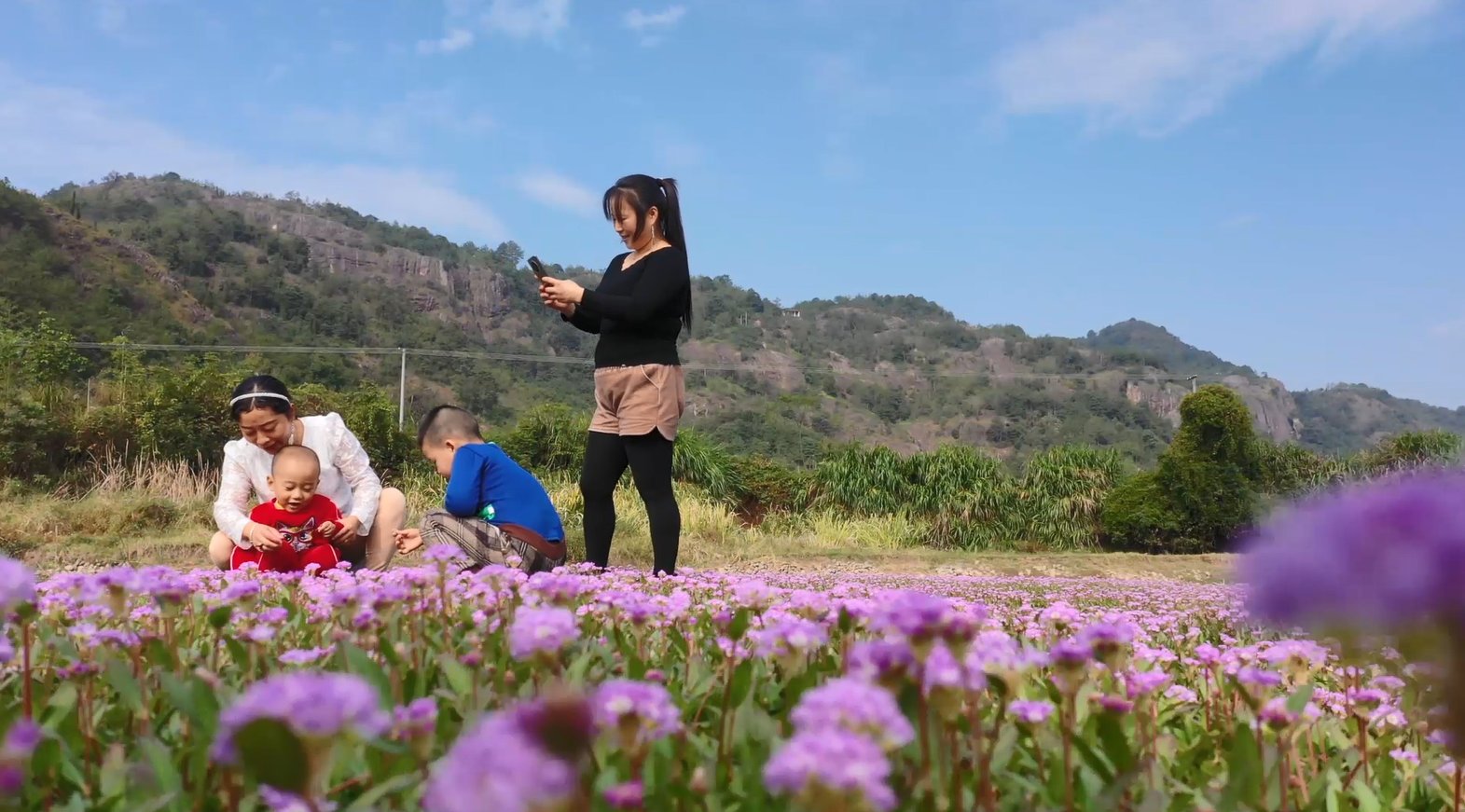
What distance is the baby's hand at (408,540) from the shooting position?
4.58m

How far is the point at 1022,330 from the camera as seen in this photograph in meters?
134

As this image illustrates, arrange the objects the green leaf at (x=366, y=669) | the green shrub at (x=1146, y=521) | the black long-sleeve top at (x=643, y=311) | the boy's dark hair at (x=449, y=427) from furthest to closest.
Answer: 1. the green shrub at (x=1146, y=521)
2. the boy's dark hair at (x=449, y=427)
3. the black long-sleeve top at (x=643, y=311)
4. the green leaf at (x=366, y=669)

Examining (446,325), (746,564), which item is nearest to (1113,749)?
(746,564)

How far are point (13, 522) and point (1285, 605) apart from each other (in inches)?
407

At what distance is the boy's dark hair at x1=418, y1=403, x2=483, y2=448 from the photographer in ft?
16.8

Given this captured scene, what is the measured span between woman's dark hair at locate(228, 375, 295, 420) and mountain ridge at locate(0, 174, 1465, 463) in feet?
74.8

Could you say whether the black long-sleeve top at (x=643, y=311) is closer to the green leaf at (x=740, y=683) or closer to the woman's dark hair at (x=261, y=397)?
the woman's dark hair at (x=261, y=397)

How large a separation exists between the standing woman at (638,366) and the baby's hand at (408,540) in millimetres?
790

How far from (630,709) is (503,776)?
403 mm

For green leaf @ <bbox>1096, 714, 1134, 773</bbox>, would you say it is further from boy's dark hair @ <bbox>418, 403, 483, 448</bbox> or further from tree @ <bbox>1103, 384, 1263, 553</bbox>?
tree @ <bbox>1103, 384, 1263, 553</bbox>

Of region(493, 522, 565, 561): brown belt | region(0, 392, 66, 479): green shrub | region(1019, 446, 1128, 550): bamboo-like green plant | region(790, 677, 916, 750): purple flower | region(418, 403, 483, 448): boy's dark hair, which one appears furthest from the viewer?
region(1019, 446, 1128, 550): bamboo-like green plant

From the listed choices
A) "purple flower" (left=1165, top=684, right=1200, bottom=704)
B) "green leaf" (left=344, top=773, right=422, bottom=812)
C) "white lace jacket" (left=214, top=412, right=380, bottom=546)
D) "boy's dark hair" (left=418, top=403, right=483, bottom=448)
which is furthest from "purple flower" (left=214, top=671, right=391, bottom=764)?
"boy's dark hair" (left=418, top=403, right=483, bottom=448)

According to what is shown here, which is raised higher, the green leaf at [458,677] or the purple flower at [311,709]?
the purple flower at [311,709]

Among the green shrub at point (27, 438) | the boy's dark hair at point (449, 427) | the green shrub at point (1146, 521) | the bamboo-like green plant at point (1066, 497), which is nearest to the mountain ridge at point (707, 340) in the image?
the bamboo-like green plant at point (1066, 497)
